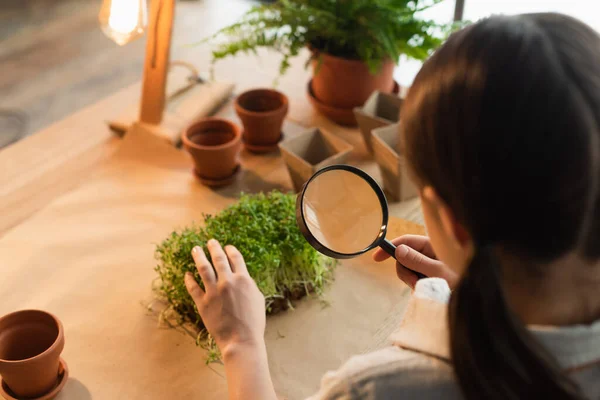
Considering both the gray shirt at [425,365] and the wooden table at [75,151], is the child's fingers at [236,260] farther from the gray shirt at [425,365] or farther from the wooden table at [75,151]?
the wooden table at [75,151]

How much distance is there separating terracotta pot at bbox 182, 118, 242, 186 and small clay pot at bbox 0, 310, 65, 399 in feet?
2.24

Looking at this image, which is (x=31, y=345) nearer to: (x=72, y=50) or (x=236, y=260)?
(x=236, y=260)

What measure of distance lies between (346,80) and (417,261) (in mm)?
931

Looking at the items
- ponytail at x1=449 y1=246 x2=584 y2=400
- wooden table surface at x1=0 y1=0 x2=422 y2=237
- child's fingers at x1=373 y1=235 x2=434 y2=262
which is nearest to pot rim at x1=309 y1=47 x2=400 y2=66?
wooden table surface at x1=0 y1=0 x2=422 y2=237

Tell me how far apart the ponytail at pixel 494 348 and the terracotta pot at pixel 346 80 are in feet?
4.34

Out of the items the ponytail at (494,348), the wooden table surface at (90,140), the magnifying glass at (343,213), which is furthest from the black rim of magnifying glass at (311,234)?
the wooden table surface at (90,140)

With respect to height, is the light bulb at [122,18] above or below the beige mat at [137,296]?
above

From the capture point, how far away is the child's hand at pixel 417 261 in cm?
116

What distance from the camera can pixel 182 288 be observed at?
1296 mm

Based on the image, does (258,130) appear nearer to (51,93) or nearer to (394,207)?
(394,207)

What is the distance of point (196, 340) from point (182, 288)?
0.40 ft

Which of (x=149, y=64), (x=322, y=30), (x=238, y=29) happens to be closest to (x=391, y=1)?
(x=322, y=30)

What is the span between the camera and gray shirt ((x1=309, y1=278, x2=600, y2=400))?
28.0 inches

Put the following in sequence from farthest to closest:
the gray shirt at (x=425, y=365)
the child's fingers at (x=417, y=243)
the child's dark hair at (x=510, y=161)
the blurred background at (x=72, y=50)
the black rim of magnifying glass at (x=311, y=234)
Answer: the blurred background at (x=72, y=50) < the child's fingers at (x=417, y=243) < the black rim of magnifying glass at (x=311, y=234) < the gray shirt at (x=425, y=365) < the child's dark hair at (x=510, y=161)
